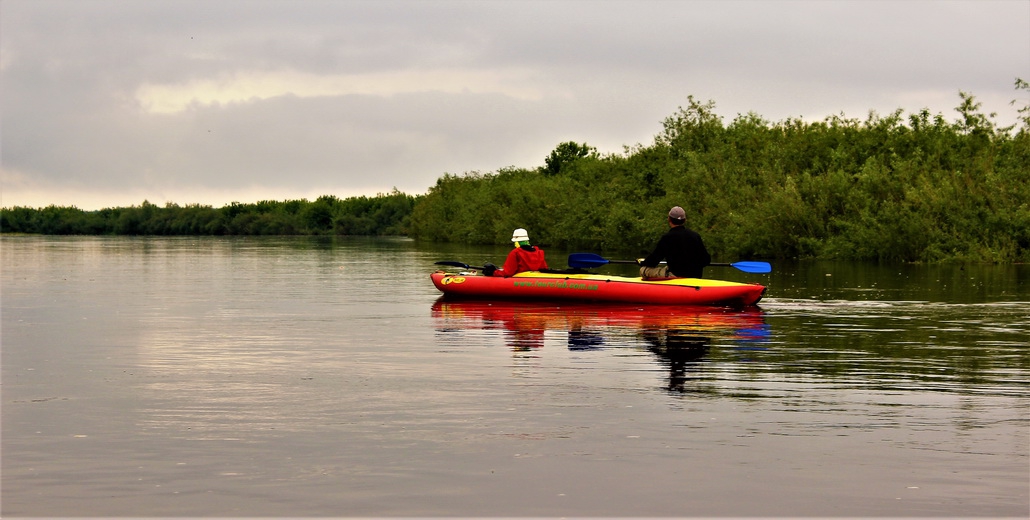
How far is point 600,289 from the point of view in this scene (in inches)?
891

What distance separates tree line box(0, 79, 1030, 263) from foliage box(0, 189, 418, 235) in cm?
5666

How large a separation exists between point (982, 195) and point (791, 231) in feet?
29.2

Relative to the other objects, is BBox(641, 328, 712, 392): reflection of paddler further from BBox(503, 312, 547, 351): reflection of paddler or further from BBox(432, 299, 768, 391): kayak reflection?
BBox(503, 312, 547, 351): reflection of paddler

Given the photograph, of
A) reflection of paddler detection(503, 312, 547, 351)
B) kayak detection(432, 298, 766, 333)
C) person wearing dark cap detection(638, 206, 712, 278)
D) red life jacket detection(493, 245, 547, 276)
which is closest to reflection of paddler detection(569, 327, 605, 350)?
reflection of paddler detection(503, 312, 547, 351)

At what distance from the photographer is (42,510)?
7320 millimetres

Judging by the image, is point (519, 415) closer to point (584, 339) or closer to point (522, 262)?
point (584, 339)

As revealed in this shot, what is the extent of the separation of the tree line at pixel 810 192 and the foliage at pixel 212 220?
56657 mm

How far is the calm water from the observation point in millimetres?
7629

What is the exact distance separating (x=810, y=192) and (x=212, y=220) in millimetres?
109903

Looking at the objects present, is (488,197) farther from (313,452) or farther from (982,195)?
(313,452)

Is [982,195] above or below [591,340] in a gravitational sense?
above

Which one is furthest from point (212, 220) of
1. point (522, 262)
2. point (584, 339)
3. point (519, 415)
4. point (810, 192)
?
point (519, 415)

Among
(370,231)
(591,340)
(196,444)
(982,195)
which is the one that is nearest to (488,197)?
(370,231)

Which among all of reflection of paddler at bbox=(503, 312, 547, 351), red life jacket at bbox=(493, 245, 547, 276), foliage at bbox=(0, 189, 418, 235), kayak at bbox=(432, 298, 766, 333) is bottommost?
reflection of paddler at bbox=(503, 312, 547, 351)
